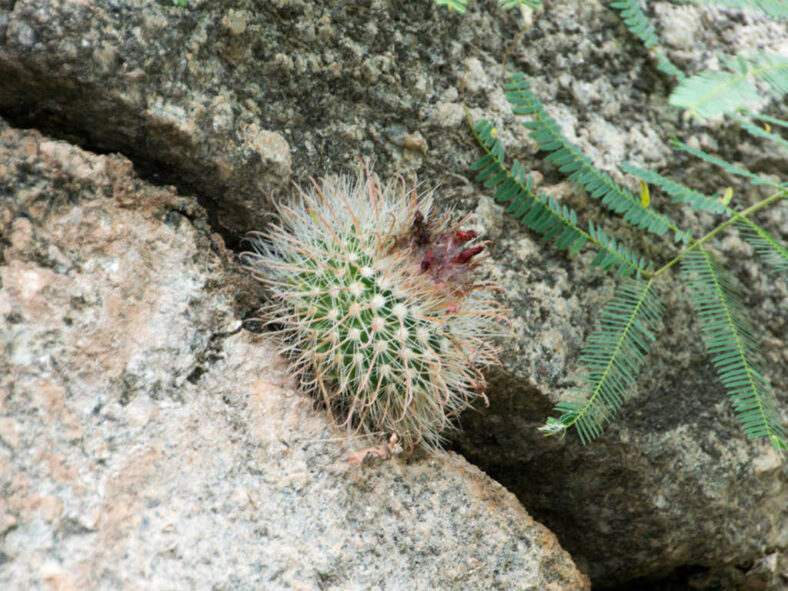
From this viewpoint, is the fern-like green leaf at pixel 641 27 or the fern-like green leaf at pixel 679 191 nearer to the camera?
the fern-like green leaf at pixel 679 191

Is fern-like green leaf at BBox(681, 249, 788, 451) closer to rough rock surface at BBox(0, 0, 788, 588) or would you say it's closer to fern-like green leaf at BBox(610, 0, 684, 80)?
rough rock surface at BBox(0, 0, 788, 588)

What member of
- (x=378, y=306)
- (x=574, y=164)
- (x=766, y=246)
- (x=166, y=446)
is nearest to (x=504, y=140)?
(x=574, y=164)

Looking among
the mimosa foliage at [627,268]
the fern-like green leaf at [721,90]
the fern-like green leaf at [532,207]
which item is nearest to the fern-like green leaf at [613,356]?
the mimosa foliage at [627,268]

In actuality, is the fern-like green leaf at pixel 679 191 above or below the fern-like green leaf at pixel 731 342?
above

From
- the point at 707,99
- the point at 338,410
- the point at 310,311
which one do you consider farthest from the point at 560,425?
the point at 707,99

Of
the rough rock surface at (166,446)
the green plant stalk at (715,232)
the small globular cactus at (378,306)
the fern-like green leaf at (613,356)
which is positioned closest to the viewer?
the rough rock surface at (166,446)

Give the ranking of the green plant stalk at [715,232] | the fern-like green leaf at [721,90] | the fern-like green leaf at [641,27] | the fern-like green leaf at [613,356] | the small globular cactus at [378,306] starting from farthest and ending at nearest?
the fern-like green leaf at [641,27]
the green plant stalk at [715,232]
the fern-like green leaf at [613,356]
the small globular cactus at [378,306]
the fern-like green leaf at [721,90]

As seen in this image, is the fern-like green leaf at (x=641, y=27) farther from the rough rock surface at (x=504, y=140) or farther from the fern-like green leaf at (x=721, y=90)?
the fern-like green leaf at (x=721, y=90)
